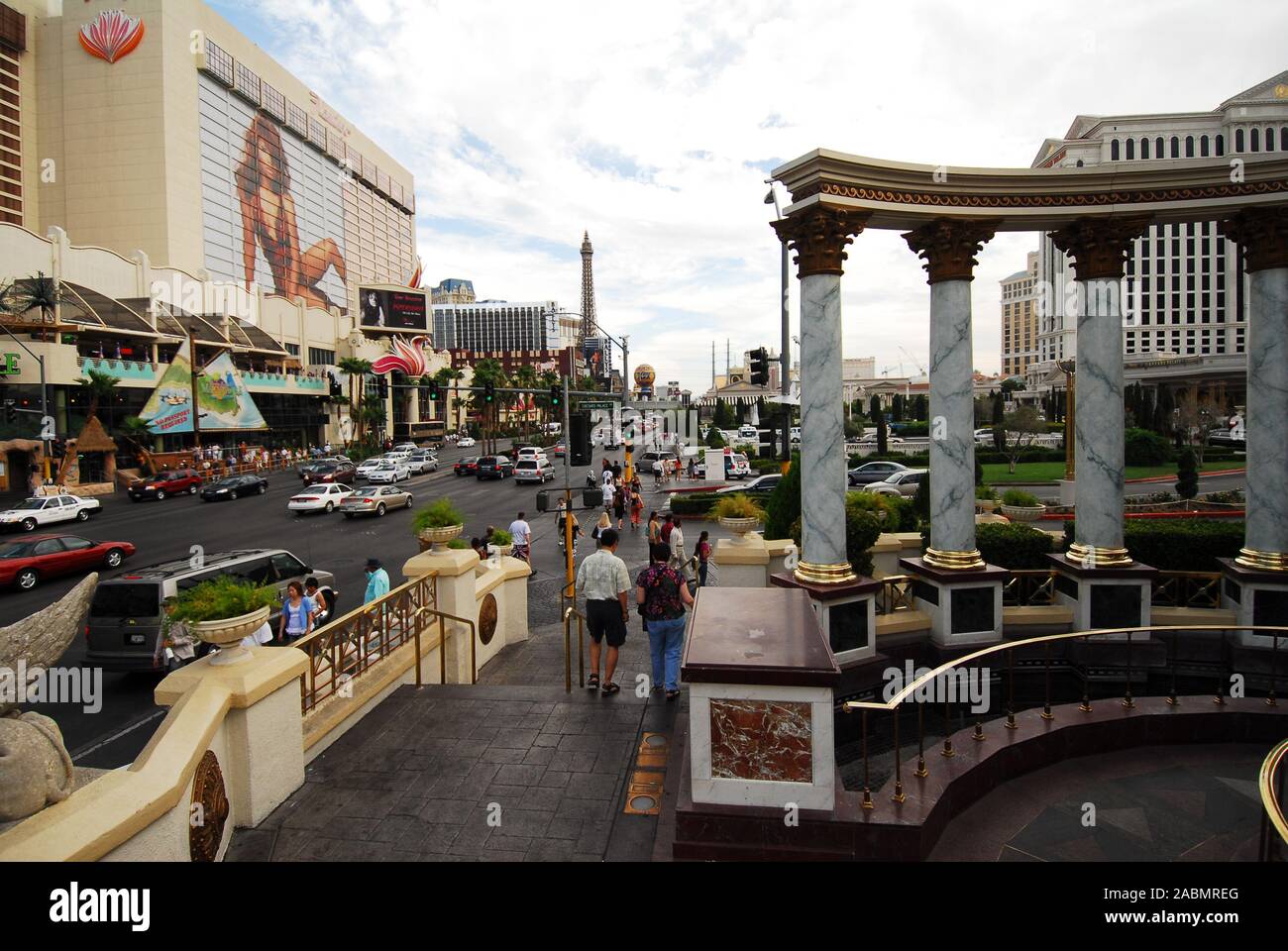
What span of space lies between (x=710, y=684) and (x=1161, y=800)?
4.20 meters

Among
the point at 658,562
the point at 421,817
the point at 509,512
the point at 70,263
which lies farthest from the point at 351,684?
the point at 70,263

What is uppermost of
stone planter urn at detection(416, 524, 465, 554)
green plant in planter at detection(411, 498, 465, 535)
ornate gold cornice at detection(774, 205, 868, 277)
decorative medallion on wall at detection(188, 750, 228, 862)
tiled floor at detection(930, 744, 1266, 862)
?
ornate gold cornice at detection(774, 205, 868, 277)

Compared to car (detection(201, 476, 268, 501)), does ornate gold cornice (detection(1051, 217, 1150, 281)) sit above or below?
above

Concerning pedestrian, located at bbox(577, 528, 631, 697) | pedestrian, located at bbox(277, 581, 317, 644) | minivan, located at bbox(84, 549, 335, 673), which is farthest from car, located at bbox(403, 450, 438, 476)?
pedestrian, located at bbox(577, 528, 631, 697)

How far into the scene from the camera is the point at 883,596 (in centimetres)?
1016

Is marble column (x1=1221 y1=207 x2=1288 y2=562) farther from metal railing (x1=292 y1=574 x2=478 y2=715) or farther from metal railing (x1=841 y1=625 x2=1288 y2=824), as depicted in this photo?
metal railing (x1=292 y1=574 x2=478 y2=715)

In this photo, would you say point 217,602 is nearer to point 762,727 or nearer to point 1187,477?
point 762,727

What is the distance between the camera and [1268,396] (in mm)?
9141

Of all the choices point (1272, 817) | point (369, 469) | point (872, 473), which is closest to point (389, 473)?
point (369, 469)

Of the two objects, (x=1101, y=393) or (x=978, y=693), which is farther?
(x=1101, y=393)

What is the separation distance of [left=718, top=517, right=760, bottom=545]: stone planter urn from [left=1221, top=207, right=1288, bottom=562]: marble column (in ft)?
20.5

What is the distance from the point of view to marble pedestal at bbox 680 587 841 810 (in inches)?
179

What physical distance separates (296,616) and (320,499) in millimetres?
23679

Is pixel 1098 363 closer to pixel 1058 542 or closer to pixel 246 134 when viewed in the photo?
pixel 1058 542
